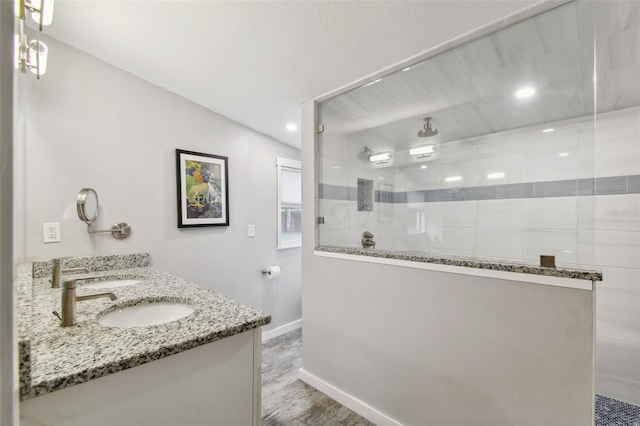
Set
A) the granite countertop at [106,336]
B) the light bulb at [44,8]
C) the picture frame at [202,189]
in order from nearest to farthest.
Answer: the granite countertop at [106,336]
the light bulb at [44,8]
the picture frame at [202,189]

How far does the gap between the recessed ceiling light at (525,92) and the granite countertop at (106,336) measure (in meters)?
1.84

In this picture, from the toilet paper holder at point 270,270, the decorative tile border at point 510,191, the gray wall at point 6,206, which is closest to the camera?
the gray wall at point 6,206

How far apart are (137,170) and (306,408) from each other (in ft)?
6.83

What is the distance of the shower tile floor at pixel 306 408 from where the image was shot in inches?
66.7

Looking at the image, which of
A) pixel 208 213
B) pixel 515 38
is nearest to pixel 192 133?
pixel 208 213

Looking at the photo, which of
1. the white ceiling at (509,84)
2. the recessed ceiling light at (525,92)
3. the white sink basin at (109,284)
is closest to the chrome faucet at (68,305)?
the white sink basin at (109,284)

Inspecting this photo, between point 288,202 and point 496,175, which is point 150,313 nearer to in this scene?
point 288,202

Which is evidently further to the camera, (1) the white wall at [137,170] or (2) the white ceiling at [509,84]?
(1) the white wall at [137,170]

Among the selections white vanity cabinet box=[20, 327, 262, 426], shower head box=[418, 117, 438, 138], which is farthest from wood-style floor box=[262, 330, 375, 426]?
shower head box=[418, 117, 438, 138]

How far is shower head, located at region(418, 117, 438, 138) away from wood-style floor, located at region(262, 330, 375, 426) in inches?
81.1

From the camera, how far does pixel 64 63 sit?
1.78m

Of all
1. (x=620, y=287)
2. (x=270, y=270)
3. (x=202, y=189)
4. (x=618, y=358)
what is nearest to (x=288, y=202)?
(x=270, y=270)

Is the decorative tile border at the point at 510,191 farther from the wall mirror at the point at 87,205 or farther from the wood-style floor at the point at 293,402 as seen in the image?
the wall mirror at the point at 87,205

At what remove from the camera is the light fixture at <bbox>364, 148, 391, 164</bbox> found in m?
2.37
